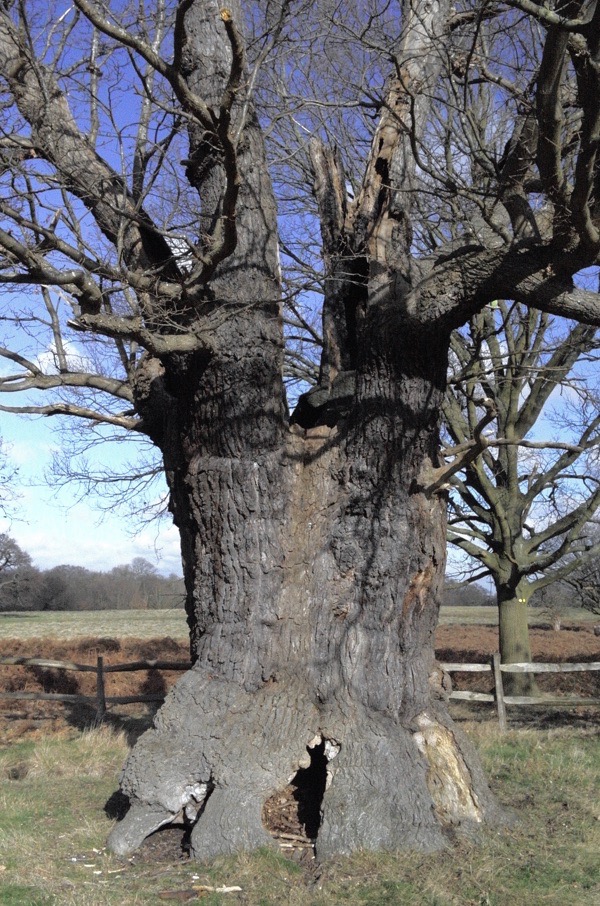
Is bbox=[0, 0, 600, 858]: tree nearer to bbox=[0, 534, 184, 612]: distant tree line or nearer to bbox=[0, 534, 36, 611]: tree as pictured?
bbox=[0, 534, 36, 611]: tree

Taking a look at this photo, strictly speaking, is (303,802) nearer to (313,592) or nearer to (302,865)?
(302,865)

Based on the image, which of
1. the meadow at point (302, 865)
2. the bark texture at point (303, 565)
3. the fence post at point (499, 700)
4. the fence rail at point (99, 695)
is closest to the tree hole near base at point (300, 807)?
the meadow at point (302, 865)

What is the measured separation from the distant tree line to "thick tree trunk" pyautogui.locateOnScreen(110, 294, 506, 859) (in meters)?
41.5

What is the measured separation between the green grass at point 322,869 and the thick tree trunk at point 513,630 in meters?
6.90

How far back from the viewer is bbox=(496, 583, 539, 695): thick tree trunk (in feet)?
46.2

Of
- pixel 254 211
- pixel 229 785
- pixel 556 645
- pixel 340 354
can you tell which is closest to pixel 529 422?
pixel 340 354

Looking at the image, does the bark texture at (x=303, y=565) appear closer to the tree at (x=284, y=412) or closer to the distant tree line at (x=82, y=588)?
the tree at (x=284, y=412)

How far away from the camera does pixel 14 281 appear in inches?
213

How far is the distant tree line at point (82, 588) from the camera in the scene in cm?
5462

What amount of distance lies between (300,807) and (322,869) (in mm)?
903

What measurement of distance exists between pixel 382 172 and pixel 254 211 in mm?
1252

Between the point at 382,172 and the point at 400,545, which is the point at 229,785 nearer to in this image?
the point at 400,545

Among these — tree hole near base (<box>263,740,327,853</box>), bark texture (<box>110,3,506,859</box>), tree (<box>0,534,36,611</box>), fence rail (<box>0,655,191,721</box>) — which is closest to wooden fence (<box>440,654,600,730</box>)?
fence rail (<box>0,655,191,721</box>)

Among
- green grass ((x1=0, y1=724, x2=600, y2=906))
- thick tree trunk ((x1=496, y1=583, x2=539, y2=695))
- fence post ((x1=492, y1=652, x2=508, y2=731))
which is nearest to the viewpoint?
green grass ((x1=0, y1=724, x2=600, y2=906))
